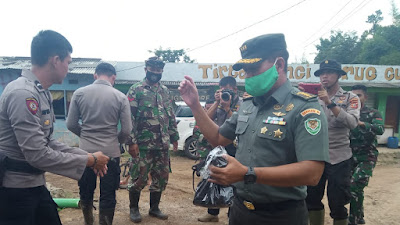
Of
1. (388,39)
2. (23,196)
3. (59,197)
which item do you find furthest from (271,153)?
(388,39)

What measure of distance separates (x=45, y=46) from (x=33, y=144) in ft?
2.49

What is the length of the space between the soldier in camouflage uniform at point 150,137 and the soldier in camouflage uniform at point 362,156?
106 inches

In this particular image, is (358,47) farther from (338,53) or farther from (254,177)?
(254,177)

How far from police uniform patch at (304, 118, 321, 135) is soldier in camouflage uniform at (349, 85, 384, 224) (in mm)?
2802

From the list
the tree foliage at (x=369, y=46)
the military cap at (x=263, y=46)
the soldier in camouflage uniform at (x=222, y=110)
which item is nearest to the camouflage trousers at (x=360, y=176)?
the soldier in camouflage uniform at (x=222, y=110)

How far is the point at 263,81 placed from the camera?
180cm

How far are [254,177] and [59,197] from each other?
4315 mm

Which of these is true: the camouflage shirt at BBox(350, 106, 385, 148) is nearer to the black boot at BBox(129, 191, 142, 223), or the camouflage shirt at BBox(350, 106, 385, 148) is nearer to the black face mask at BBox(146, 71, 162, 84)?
the black face mask at BBox(146, 71, 162, 84)

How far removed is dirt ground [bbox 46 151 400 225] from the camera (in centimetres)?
409

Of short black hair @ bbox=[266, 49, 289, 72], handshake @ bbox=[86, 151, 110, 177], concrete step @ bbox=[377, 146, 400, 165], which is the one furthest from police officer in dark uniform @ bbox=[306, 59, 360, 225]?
concrete step @ bbox=[377, 146, 400, 165]

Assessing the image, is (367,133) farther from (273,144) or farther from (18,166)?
(18,166)

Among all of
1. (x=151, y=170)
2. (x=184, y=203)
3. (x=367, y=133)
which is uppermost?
(x=367, y=133)

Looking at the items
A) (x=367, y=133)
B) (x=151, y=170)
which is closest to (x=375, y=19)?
(x=367, y=133)

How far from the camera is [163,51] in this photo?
33125 mm
